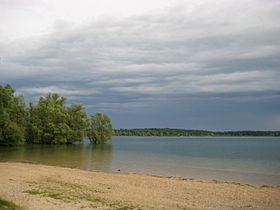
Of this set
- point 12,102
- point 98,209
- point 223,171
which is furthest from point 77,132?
point 98,209

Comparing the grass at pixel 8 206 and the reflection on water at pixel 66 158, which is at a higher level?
the grass at pixel 8 206

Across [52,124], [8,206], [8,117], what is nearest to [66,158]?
[8,117]

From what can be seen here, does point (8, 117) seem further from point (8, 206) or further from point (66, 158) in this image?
point (8, 206)

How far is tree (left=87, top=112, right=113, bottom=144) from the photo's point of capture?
9331 cm

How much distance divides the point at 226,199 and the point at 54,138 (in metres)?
72.7

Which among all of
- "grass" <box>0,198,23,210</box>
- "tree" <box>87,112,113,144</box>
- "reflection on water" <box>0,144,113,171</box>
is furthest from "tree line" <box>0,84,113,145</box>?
"grass" <box>0,198,23,210</box>

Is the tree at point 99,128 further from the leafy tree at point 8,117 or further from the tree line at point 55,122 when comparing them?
the leafy tree at point 8,117

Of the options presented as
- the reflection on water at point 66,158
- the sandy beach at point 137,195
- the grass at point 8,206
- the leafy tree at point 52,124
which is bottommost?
the reflection on water at point 66,158

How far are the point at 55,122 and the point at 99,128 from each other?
16.0 meters

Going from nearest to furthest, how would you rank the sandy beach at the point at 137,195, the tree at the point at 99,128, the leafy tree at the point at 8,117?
the sandy beach at the point at 137,195 → the leafy tree at the point at 8,117 → the tree at the point at 99,128

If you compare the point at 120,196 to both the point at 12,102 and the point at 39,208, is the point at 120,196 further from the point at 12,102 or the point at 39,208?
the point at 12,102

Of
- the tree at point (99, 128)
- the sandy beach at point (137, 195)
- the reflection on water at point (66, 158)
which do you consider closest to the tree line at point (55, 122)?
the tree at point (99, 128)

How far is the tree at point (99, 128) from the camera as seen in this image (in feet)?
306

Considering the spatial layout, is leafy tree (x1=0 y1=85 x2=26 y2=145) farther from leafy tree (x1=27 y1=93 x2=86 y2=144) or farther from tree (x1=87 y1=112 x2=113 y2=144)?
tree (x1=87 y1=112 x2=113 y2=144)
